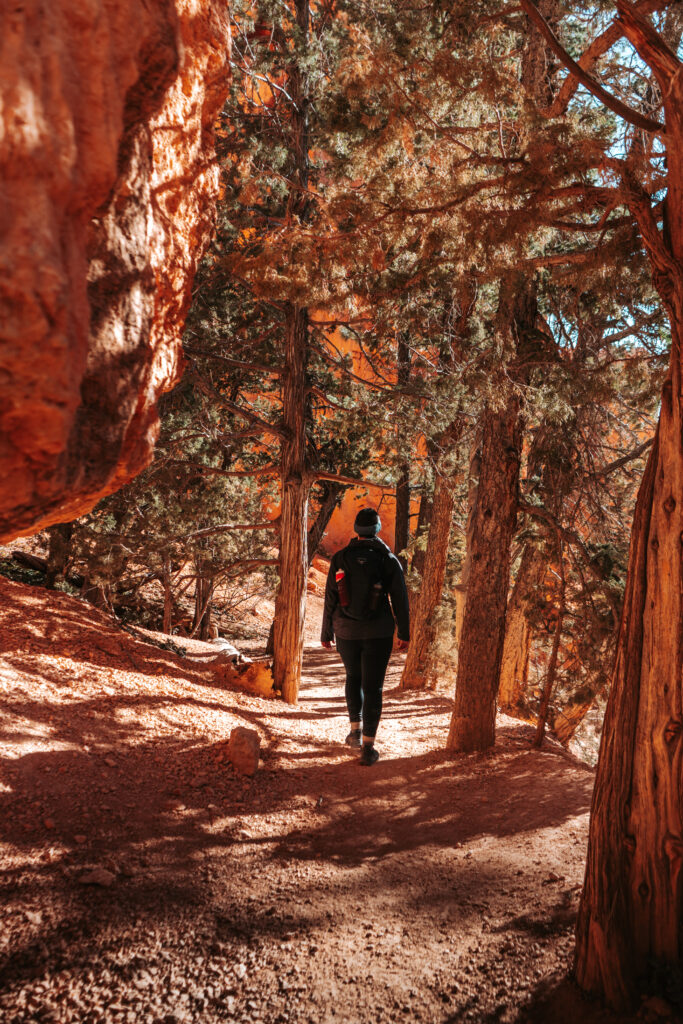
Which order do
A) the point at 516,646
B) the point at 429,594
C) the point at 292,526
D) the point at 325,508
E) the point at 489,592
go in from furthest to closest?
the point at 325,508 → the point at 516,646 → the point at 429,594 → the point at 292,526 → the point at 489,592

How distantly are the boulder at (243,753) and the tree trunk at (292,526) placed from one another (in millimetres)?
3638

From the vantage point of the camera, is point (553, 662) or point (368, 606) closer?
point (368, 606)

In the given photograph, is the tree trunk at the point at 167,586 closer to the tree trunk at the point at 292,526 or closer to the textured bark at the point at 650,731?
the tree trunk at the point at 292,526

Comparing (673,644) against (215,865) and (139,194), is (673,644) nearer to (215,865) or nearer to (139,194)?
(215,865)

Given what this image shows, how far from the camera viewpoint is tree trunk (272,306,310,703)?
9.30 meters

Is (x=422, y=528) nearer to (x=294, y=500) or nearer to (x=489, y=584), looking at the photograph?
(x=294, y=500)

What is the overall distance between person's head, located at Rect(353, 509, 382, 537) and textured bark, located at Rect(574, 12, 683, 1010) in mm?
2932

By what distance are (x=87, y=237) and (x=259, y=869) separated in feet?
11.6

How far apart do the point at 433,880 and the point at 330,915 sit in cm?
75

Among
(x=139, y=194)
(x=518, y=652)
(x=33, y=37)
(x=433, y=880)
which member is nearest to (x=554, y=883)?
(x=433, y=880)

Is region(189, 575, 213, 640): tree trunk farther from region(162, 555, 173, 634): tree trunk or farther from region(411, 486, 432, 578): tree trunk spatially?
region(411, 486, 432, 578): tree trunk

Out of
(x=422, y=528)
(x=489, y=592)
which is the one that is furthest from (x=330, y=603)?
(x=422, y=528)

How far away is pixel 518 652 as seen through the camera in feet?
38.8

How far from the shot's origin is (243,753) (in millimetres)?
5602
